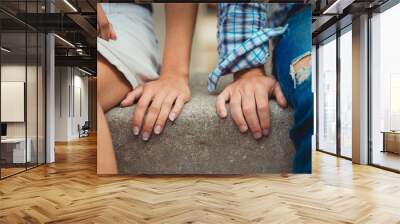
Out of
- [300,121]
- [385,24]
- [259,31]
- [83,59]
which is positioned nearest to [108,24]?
[259,31]

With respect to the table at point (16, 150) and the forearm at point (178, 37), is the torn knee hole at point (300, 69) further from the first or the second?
the table at point (16, 150)

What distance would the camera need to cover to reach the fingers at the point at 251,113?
21.1 feet

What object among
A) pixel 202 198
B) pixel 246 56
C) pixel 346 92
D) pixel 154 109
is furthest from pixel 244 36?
pixel 346 92

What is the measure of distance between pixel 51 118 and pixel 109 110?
8.54ft

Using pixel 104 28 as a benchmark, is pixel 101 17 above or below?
above

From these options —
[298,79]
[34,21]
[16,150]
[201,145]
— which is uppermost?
[34,21]

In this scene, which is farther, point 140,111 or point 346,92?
point 346,92

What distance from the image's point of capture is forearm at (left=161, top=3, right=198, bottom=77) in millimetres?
6520

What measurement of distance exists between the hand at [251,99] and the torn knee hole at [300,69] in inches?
13.2

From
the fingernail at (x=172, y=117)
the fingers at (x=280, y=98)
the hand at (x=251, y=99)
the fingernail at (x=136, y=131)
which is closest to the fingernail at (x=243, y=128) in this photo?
the hand at (x=251, y=99)

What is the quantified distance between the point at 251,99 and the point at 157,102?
1.59 m

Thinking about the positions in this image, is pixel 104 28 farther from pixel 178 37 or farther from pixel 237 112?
pixel 237 112

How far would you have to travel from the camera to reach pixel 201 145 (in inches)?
255

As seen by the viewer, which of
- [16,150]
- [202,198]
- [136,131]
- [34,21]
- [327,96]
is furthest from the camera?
[327,96]
